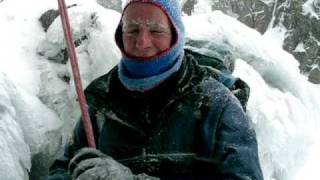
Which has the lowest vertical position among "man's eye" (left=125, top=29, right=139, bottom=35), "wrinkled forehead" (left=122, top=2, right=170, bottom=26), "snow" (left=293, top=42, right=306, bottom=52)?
"snow" (left=293, top=42, right=306, bottom=52)

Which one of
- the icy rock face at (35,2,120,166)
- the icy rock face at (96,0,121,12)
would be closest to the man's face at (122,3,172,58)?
the icy rock face at (35,2,120,166)

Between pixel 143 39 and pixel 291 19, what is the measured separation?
11.2m

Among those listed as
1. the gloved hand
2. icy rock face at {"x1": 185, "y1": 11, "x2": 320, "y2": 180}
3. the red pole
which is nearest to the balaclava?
the red pole

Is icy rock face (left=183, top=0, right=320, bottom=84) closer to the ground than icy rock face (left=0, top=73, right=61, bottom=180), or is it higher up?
closer to the ground

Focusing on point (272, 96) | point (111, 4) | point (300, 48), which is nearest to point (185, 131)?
point (272, 96)

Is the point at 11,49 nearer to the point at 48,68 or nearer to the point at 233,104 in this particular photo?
the point at 48,68

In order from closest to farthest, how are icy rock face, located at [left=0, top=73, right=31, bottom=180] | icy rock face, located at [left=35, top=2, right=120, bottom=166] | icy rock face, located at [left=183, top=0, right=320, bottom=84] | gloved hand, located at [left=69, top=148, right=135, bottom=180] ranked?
1. gloved hand, located at [left=69, top=148, right=135, bottom=180]
2. icy rock face, located at [left=0, top=73, right=31, bottom=180]
3. icy rock face, located at [left=35, top=2, right=120, bottom=166]
4. icy rock face, located at [left=183, top=0, right=320, bottom=84]

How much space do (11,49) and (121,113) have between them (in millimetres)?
1892

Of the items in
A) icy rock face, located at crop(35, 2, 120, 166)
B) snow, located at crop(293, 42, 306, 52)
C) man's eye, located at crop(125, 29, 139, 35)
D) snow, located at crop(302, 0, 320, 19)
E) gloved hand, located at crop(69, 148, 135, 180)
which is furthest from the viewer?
snow, located at crop(302, 0, 320, 19)

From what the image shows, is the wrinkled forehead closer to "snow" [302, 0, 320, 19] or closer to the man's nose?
the man's nose

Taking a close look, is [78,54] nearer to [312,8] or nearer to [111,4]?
[111,4]

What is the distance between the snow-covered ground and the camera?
9.80 feet

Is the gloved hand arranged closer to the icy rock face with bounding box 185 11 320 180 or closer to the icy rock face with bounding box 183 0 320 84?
the icy rock face with bounding box 185 11 320 180

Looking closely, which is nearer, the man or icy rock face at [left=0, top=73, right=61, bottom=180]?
the man
